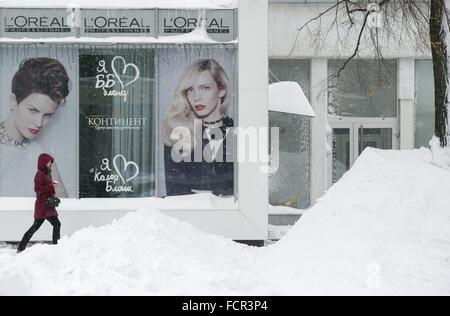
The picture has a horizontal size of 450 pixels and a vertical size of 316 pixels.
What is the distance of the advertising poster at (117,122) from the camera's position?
11.7 meters

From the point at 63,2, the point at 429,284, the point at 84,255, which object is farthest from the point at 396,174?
the point at 63,2

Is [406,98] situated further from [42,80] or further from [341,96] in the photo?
[42,80]

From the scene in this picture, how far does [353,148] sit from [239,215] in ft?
17.1

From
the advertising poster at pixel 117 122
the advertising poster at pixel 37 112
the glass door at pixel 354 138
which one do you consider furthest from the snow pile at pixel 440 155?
the advertising poster at pixel 37 112

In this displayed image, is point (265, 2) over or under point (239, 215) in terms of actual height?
over

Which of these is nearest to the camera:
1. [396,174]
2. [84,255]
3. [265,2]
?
[84,255]

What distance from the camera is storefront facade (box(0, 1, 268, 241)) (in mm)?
11445

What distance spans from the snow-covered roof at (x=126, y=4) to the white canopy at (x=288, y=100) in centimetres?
360

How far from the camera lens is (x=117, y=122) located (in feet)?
38.7

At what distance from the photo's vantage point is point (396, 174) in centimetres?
768

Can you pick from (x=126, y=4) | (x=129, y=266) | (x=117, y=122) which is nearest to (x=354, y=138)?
(x=117, y=122)

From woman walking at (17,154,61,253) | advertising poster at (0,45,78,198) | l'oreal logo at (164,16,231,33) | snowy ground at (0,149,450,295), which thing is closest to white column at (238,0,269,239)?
l'oreal logo at (164,16,231,33)

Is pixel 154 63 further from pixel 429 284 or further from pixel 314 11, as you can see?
pixel 429 284

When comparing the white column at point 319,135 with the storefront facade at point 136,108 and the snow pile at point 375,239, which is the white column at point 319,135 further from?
the snow pile at point 375,239
